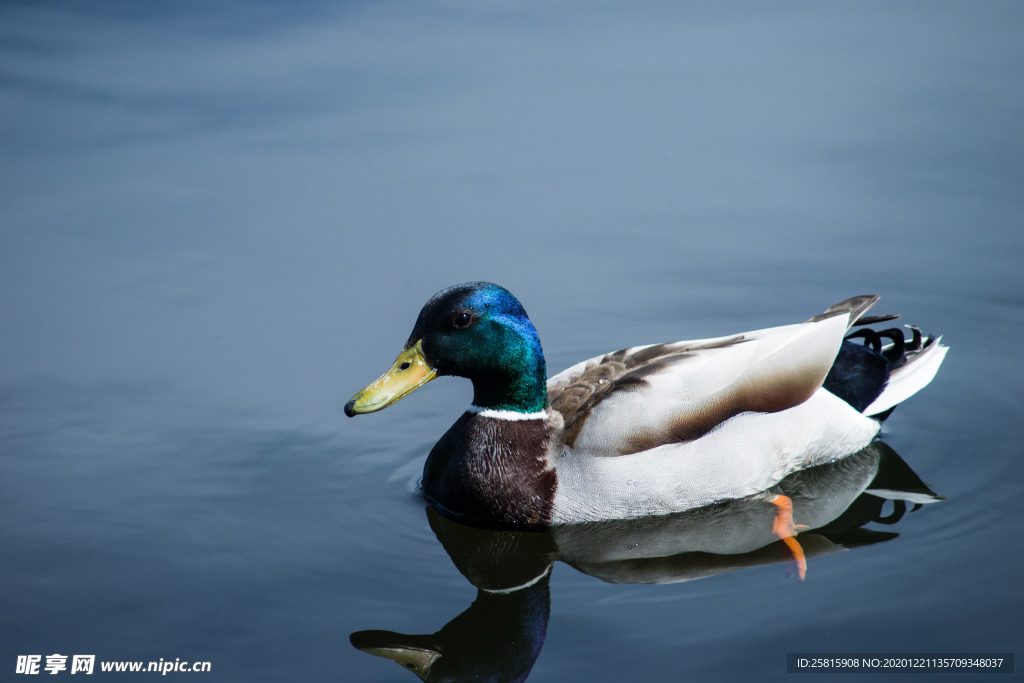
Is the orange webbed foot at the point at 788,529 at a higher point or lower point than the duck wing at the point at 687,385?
lower

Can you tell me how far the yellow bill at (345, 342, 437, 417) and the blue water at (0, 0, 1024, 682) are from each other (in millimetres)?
653

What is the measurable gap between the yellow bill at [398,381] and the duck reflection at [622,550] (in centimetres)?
71

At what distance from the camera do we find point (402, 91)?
11453 mm

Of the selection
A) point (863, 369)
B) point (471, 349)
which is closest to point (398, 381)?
point (471, 349)

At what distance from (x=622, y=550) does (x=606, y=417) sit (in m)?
0.67

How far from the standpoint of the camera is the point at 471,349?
6184mm

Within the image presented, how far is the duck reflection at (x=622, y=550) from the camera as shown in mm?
5195

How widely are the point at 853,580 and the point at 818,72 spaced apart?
6897mm

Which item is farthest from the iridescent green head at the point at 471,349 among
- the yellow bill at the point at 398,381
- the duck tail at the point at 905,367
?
the duck tail at the point at 905,367

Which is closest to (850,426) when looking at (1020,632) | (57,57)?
(1020,632)

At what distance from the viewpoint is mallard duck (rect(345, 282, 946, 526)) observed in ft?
20.2

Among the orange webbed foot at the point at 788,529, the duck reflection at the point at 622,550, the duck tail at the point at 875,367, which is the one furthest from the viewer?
the duck tail at the point at 875,367

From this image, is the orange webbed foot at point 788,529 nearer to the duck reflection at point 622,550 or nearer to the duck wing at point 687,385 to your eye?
the duck reflection at point 622,550

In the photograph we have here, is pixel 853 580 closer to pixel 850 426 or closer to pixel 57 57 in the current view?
pixel 850 426
